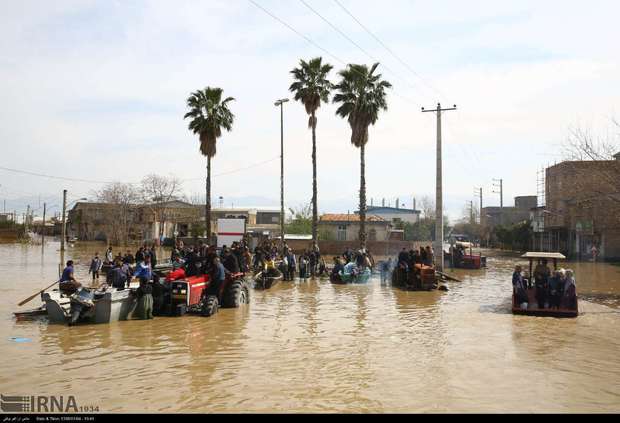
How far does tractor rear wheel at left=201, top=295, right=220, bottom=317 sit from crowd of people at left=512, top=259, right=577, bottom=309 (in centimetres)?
840

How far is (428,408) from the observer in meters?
7.50

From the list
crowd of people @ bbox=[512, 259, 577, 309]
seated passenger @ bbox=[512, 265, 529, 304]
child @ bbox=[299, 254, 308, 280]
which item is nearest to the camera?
crowd of people @ bbox=[512, 259, 577, 309]

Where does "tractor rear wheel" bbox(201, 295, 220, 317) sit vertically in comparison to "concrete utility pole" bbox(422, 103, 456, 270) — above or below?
below

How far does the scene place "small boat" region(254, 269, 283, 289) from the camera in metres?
23.3

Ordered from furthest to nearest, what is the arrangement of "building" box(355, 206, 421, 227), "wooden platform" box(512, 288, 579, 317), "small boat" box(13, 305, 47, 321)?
"building" box(355, 206, 421, 227), "wooden platform" box(512, 288, 579, 317), "small boat" box(13, 305, 47, 321)

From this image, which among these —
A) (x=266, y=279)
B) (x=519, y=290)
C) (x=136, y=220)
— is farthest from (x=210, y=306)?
(x=136, y=220)

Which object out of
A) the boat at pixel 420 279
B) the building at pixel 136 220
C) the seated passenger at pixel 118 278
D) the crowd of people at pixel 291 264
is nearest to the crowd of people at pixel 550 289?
the boat at pixel 420 279

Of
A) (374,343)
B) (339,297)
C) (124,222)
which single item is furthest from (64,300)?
(124,222)

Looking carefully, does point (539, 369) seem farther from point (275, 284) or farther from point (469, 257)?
point (469, 257)

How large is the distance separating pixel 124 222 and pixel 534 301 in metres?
55.2

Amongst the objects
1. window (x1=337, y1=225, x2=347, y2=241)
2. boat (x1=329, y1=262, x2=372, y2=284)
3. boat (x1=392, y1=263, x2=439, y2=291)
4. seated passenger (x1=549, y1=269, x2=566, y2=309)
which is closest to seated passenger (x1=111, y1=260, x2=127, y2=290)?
boat (x1=329, y1=262, x2=372, y2=284)

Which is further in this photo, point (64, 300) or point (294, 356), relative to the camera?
point (64, 300)

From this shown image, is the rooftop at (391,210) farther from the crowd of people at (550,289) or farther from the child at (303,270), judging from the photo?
the crowd of people at (550,289)

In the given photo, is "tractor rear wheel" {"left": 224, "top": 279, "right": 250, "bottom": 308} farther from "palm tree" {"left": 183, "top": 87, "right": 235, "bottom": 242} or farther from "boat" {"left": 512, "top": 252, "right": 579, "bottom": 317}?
"palm tree" {"left": 183, "top": 87, "right": 235, "bottom": 242}
